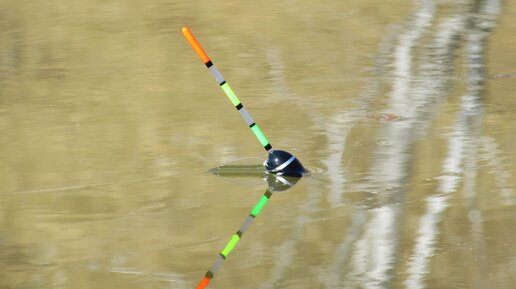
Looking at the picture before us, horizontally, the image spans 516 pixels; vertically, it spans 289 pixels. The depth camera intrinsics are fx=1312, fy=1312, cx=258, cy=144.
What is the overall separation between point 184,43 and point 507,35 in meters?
3.57

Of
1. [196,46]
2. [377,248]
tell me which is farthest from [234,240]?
[196,46]

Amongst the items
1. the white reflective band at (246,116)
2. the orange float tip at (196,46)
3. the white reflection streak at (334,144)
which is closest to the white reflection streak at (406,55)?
the white reflection streak at (334,144)

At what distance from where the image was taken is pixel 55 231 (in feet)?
29.5

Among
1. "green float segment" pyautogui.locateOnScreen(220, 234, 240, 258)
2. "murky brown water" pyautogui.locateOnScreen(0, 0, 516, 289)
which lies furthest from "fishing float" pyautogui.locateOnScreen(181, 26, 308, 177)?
"green float segment" pyautogui.locateOnScreen(220, 234, 240, 258)

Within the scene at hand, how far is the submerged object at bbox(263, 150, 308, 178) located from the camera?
1002cm

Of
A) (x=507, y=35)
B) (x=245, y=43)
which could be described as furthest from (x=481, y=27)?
(x=245, y=43)

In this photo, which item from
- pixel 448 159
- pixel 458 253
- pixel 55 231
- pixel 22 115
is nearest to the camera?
pixel 458 253

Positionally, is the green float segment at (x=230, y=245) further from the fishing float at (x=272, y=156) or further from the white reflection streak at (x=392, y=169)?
the fishing float at (x=272, y=156)

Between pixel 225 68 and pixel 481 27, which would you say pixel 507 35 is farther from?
pixel 225 68

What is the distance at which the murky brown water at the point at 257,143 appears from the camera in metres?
8.34

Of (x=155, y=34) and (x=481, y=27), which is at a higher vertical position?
(x=155, y=34)

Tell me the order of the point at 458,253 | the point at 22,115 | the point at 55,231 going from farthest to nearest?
the point at 22,115 < the point at 55,231 < the point at 458,253

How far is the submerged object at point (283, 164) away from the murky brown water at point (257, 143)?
0.16m

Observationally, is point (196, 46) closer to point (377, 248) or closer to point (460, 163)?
point (460, 163)
